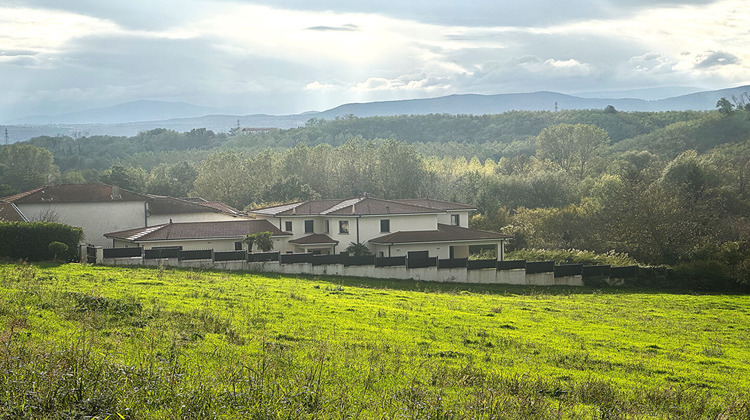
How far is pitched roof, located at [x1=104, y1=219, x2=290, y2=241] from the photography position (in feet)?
147

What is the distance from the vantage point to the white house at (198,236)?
1742 inches

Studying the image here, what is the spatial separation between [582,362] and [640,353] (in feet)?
9.03

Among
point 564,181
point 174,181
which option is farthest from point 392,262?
point 174,181

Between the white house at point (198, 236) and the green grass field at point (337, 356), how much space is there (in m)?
16.8

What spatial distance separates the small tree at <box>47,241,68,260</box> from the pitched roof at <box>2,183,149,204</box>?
733 inches

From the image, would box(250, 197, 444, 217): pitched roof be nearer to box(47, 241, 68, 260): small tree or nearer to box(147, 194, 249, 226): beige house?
box(147, 194, 249, 226): beige house

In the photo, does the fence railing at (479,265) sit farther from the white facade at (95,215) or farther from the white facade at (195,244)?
the white facade at (95,215)

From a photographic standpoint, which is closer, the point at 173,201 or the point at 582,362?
the point at 582,362

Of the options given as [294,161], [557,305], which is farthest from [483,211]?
[557,305]

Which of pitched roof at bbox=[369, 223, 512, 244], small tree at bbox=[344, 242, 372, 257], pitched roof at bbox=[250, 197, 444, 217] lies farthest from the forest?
small tree at bbox=[344, 242, 372, 257]

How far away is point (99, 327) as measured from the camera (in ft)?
46.7

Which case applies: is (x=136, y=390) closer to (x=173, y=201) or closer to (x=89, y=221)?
(x=89, y=221)

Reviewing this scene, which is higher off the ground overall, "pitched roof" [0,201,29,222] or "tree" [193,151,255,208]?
"tree" [193,151,255,208]

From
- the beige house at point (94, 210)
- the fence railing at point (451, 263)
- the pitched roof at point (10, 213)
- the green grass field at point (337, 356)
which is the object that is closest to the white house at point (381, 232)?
the fence railing at point (451, 263)
